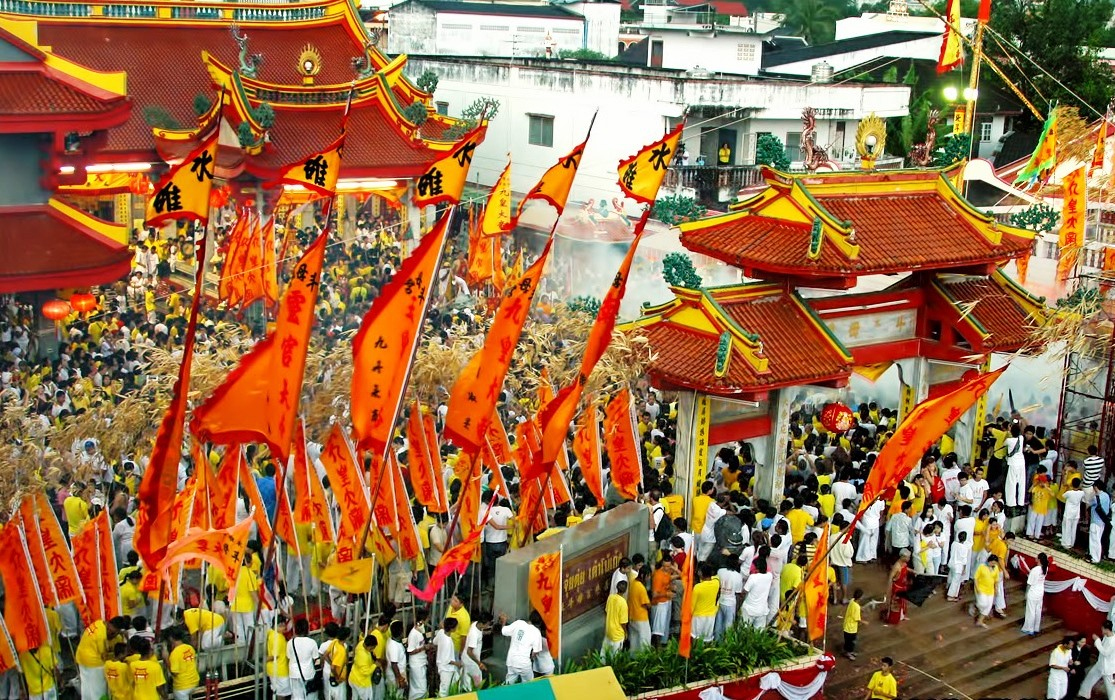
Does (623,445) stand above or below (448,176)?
below

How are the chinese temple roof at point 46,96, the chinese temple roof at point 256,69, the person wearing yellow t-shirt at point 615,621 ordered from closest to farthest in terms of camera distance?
the person wearing yellow t-shirt at point 615,621
the chinese temple roof at point 46,96
the chinese temple roof at point 256,69

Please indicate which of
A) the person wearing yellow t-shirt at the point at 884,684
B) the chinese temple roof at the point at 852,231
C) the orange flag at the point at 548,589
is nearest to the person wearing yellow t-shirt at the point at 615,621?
the orange flag at the point at 548,589

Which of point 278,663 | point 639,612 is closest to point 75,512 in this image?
point 278,663

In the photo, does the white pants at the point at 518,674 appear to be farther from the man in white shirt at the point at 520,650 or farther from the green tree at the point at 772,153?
the green tree at the point at 772,153

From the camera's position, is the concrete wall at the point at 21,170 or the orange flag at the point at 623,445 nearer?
the orange flag at the point at 623,445

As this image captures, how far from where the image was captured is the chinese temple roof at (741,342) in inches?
691

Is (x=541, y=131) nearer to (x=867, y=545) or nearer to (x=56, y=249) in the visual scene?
(x=56, y=249)

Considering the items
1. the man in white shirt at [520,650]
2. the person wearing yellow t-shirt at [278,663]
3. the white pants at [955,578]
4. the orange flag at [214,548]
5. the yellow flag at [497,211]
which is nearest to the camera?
the orange flag at [214,548]

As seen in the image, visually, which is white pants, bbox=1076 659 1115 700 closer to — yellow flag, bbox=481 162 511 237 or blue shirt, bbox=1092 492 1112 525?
blue shirt, bbox=1092 492 1112 525

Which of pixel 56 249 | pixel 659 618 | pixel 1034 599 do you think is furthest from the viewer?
pixel 56 249

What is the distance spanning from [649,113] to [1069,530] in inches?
667

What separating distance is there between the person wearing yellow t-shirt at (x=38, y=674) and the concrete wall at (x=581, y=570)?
14.3ft

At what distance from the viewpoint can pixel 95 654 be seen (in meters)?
13.0

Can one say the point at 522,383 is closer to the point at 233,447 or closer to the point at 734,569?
the point at 734,569
